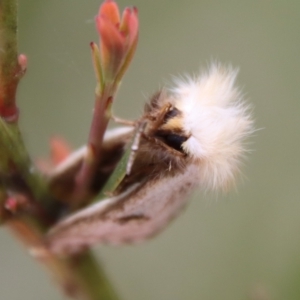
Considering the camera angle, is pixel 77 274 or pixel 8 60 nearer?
pixel 8 60

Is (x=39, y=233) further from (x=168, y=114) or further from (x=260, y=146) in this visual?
(x=260, y=146)

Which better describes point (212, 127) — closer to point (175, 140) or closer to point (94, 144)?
point (175, 140)

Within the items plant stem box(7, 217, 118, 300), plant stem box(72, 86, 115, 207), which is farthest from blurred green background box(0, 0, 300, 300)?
plant stem box(72, 86, 115, 207)

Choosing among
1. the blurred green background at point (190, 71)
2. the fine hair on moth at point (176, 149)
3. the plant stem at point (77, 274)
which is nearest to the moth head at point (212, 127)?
the fine hair on moth at point (176, 149)

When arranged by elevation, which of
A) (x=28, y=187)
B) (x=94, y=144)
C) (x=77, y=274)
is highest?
(x=94, y=144)

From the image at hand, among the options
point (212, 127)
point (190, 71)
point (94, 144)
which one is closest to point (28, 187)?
point (94, 144)

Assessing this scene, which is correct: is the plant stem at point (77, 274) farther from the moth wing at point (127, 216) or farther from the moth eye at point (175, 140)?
the moth eye at point (175, 140)

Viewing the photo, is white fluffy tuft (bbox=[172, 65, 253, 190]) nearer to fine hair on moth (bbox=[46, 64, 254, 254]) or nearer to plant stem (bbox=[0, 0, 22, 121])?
fine hair on moth (bbox=[46, 64, 254, 254])

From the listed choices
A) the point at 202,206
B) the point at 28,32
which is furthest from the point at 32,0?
the point at 202,206
